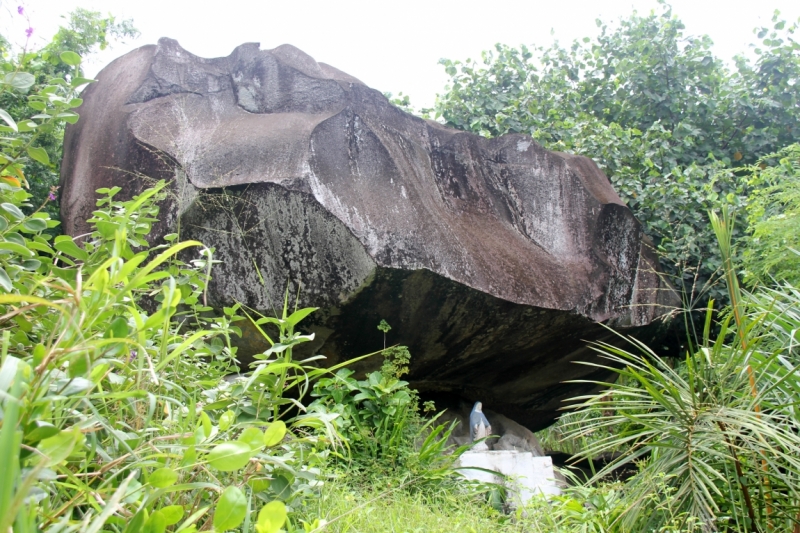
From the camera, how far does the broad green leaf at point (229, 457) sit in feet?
3.65

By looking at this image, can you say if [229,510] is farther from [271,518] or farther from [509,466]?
[509,466]

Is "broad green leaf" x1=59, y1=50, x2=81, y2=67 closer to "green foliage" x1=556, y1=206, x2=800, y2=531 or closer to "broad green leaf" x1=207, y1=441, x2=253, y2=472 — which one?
"broad green leaf" x1=207, y1=441, x2=253, y2=472

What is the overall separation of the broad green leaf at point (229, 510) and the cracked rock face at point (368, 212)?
7.81 ft

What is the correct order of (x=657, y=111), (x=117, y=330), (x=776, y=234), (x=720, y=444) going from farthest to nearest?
(x=657, y=111) < (x=776, y=234) < (x=720, y=444) < (x=117, y=330)

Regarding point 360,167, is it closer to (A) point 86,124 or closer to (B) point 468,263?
(B) point 468,263

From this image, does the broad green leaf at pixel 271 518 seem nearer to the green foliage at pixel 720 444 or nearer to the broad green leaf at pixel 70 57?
the broad green leaf at pixel 70 57

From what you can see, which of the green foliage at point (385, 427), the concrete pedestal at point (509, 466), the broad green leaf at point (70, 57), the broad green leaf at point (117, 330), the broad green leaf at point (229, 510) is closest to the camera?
the broad green leaf at point (229, 510)

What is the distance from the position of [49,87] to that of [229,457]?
1.25 metres

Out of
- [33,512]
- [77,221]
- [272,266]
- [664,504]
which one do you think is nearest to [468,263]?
[272,266]

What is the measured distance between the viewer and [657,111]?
26.8ft

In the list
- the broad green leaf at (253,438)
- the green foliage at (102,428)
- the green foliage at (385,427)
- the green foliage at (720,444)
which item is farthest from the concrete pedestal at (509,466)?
the broad green leaf at (253,438)

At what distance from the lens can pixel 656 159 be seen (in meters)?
7.33

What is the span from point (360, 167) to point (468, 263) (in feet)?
3.12

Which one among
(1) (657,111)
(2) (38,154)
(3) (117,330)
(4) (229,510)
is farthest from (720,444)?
(1) (657,111)
